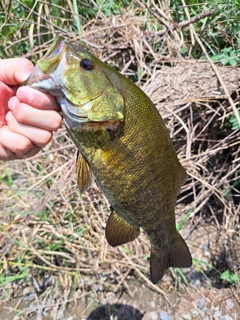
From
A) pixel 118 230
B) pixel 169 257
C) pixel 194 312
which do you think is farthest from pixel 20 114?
pixel 194 312

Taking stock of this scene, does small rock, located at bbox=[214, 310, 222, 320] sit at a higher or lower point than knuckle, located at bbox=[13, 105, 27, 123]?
lower

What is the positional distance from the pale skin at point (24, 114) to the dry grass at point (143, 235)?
127 centimetres

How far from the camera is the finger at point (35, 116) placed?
131cm

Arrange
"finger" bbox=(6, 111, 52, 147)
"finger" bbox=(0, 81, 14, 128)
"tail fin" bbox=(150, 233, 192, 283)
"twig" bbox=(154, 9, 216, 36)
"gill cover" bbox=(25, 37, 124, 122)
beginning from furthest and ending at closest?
"twig" bbox=(154, 9, 216, 36) → "tail fin" bbox=(150, 233, 192, 283) → "finger" bbox=(0, 81, 14, 128) → "finger" bbox=(6, 111, 52, 147) → "gill cover" bbox=(25, 37, 124, 122)

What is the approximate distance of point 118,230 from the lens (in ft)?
5.22

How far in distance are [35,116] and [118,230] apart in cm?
60

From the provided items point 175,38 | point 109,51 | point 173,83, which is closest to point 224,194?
point 173,83

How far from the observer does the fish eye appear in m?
1.26

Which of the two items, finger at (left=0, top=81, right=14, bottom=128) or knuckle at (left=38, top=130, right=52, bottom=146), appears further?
finger at (left=0, top=81, right=14, bottom=128)

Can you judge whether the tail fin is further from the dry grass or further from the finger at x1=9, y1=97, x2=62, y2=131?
the dry grass

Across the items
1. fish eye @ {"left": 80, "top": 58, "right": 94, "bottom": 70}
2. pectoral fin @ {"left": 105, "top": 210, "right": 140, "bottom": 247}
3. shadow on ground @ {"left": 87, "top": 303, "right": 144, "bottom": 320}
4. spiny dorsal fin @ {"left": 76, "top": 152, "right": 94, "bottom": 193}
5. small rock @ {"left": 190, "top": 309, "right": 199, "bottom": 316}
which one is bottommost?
small rock @ {"left": 190, "top": 309, "right": 199, "bottom": 316}

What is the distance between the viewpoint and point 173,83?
9.00 ft

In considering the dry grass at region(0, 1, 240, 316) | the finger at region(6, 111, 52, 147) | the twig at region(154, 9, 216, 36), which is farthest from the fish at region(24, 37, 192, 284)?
the twig at region(154, 9, 216, 36)

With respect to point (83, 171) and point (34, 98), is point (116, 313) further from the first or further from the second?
point (34, 98)
